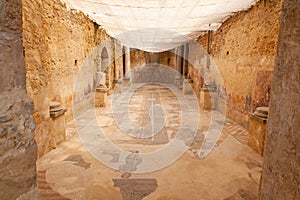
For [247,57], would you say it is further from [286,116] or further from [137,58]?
[137,58]

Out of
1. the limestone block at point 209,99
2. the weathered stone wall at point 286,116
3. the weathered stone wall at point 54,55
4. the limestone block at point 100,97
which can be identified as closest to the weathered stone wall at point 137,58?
the weathered stone wall at point 54,55

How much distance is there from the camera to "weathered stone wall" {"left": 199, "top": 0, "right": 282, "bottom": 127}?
3740mm

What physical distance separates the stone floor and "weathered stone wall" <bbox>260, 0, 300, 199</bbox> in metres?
0.99

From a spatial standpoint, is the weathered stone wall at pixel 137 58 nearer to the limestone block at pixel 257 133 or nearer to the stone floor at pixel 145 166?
the stone floor at pixel 145 166

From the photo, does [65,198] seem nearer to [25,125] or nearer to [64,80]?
[25,125]

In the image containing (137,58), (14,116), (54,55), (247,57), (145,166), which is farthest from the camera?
(137,58)

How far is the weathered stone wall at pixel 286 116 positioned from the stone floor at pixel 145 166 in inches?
38.8

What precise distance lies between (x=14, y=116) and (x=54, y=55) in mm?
3460

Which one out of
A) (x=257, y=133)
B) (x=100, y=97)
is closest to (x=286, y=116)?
(x=257, y=133)

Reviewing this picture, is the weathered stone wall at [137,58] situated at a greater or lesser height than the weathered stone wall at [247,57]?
greater

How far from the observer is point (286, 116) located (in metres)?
1.19

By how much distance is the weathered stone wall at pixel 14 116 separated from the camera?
36.9 inches

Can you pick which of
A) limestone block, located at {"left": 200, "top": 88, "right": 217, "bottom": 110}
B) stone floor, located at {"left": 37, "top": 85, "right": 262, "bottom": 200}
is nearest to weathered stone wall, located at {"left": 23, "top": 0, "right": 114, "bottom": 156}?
stone floor, located at {"left": 37, "top": 85, "right": 262, "bottom": 200}

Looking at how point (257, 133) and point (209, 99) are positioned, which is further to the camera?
point (209, 99)
